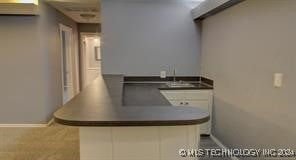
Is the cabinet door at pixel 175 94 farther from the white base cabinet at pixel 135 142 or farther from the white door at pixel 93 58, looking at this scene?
the white door at pixel 93 58

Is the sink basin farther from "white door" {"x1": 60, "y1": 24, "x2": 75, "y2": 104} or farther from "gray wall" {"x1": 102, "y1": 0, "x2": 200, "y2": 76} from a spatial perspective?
"white door" {"x1": 60, "y1": 24, "x2": 75, "y2": 104}

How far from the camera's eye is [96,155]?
1.53m

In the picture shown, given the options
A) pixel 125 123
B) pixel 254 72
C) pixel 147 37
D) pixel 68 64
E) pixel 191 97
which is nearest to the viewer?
pixel 125 123

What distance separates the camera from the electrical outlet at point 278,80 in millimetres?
2193

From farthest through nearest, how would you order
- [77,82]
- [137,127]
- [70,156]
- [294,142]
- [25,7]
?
[77,82] < [25,7] < [70,156] < [294,142] < [137,127]

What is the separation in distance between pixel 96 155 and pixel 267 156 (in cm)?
169

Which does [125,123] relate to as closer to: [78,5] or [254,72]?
[254,72]

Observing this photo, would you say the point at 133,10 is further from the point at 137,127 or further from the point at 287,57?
the point at 137,127

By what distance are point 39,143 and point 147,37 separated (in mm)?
2421

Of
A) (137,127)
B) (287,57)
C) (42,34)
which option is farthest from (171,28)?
(137,127)

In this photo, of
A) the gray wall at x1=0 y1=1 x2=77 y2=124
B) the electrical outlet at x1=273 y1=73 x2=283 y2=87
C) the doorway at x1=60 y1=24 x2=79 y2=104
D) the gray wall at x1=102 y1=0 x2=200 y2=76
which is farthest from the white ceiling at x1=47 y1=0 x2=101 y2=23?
the electrical outlet at x1=273 y1=73 x2=283 y2=87

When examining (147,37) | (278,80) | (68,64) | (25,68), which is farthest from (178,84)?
(68,64)

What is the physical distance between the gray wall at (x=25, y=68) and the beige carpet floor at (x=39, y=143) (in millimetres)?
335

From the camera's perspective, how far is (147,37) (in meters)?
4.48
